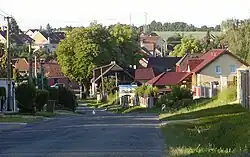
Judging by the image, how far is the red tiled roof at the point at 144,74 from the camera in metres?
113

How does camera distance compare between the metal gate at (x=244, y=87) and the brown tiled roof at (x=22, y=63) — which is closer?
the metal gate at (x=244, y=87)

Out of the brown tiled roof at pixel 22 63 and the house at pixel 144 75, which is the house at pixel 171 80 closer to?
the house at pixel 144 75

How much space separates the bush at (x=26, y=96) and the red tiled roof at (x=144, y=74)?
52.7m

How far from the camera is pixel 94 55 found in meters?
119

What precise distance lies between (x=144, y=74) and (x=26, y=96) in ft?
181

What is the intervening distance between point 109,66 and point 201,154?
99867mm

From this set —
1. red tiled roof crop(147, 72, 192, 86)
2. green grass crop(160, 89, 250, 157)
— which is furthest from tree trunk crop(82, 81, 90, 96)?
green grass crop(160, 89, 250, 157)

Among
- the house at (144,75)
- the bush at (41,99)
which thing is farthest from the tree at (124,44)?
the bush at (41,99)

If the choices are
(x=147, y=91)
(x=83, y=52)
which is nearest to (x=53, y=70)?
(x=83, y=52)

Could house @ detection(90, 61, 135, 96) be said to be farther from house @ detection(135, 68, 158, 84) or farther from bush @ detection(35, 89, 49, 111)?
bush @ detection(35, 89, 49, 111)

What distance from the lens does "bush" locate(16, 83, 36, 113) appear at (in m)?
59.5

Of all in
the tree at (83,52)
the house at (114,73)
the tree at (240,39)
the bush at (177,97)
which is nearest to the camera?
the bush at (177,97)

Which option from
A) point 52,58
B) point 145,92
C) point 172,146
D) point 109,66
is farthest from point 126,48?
point 172,146

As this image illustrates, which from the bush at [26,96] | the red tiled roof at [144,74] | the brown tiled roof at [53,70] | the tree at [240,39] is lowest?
the bush at [26,96]
